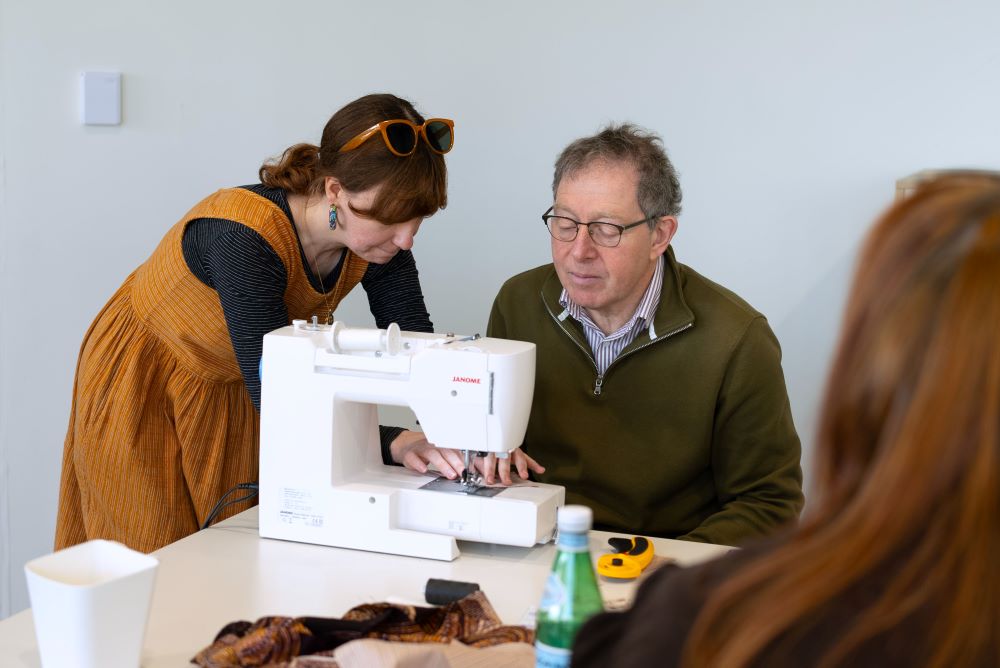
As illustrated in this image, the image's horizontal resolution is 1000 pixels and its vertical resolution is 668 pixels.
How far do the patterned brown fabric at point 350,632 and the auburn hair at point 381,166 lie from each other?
0.84 m

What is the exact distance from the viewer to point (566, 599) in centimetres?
111

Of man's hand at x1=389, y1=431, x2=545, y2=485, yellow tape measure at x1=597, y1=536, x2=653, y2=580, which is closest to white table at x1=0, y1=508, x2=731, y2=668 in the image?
yellow tape measure at x1=597, y1=536, x2=653, y2=580

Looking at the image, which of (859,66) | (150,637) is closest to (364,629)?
(150,637)

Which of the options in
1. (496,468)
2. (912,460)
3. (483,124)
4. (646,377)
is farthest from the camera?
(483,124)

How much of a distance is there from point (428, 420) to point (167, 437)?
0.78 meters

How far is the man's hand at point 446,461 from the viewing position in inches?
70.4

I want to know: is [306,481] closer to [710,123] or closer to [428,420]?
[428,420]

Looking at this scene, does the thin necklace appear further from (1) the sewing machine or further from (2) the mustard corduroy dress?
(1) the sewing machine

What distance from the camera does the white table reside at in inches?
54.0

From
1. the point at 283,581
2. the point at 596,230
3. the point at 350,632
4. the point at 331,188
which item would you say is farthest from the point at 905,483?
the point at 331,188

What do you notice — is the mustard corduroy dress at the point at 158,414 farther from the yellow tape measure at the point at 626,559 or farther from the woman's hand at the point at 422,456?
the yellow tape measure at the point at 626,559

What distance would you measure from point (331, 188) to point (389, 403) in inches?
19.3

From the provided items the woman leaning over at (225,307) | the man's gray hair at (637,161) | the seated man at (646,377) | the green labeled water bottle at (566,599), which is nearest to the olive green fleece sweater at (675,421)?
the seated man at (646,377)

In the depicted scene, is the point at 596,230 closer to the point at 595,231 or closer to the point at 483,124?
the point at 595,231
